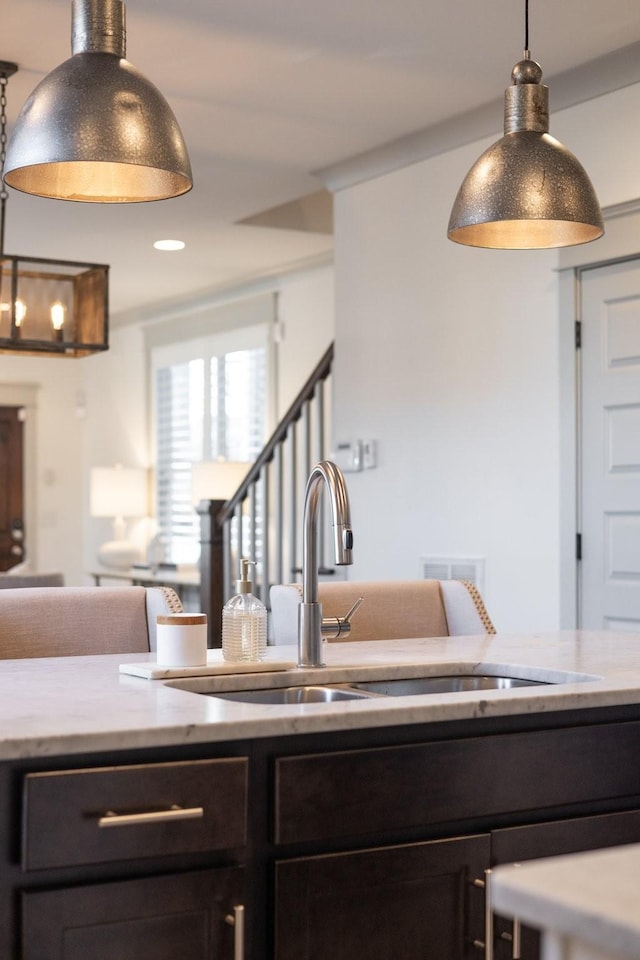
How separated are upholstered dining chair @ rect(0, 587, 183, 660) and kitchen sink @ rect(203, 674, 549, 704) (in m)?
0.50

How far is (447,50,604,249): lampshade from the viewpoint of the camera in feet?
8.26

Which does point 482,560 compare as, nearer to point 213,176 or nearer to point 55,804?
point 213,176

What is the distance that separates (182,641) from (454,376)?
311 cm

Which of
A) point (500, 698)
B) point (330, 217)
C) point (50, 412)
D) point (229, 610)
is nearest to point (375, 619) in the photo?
point (229, 610)

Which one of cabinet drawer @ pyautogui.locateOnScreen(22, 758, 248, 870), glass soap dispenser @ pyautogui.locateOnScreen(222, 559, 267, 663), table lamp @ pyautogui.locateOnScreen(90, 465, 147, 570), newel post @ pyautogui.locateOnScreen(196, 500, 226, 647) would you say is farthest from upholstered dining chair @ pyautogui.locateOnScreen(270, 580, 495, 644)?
table lamp @ pyautogui.locateOnScreen(90, 465, 147, 570)


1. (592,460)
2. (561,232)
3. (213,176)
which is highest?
(213,176)

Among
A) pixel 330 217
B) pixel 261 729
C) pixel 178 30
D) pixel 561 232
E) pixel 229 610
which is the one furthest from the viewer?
pixel 330 217

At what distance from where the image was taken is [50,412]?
412 inches

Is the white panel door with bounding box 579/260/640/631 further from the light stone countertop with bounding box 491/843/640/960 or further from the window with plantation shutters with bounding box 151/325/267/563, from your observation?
the window with plantation shutters with bounding box 151/325/267/563

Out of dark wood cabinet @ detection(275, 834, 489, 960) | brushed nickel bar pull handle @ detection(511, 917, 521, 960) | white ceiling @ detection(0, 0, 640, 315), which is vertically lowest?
brushed nickel bar pull handle @ detection(511, 917, 521, 960)

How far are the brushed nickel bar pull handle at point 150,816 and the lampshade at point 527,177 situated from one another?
4.73ft

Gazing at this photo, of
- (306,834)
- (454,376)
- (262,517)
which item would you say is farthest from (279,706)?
(262,517)

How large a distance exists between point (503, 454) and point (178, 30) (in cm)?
190

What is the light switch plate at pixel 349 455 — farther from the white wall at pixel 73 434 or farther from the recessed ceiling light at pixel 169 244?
the white wall at pixel 73 434
